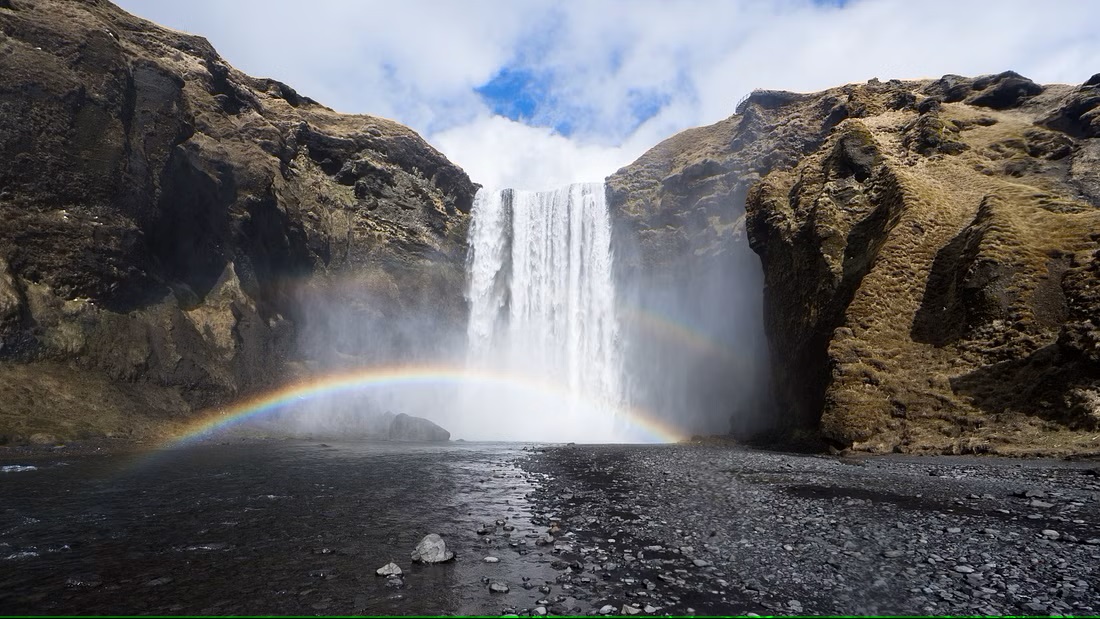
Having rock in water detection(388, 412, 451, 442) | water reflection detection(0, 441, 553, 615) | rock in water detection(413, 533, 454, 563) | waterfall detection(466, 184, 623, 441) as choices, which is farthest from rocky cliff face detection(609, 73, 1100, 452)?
rock in water detection(388, 412, 451, 442)

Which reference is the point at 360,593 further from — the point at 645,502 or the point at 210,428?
the point at 210,428

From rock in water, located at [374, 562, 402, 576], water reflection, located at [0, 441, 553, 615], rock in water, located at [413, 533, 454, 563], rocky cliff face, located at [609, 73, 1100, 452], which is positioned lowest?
water reflection, located at [0, 441, 553, 615]

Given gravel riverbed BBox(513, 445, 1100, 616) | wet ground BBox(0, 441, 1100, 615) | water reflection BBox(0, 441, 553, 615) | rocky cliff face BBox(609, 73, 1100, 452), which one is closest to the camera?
gravel riverbed BBox(513, 445, 1100, 616)

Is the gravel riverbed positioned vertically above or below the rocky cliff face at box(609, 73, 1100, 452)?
below

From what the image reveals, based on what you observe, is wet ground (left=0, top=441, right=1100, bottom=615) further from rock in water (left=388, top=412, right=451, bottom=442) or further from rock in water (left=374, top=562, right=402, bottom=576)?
rock in water (left=388, top=412, right=451, bottom=442)

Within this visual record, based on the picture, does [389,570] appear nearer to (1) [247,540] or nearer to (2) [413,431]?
(1) [247,540]

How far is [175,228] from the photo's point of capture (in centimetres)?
4141

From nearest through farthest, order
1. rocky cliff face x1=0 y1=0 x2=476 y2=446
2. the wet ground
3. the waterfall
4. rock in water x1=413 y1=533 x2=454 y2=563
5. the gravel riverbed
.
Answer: the gravel riverbed
the wet ground
rock in water x1=413 y1=533 x2=454 y2=563
rocky cliff face x1=0 y1=0 x2=476 y2=446
the waterfall

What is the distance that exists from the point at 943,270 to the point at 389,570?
89.1 feet

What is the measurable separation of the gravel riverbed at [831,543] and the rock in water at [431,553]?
1.46 meters

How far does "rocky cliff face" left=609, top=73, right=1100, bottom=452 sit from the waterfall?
69.2 feet

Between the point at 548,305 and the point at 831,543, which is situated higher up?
the point at 548,305

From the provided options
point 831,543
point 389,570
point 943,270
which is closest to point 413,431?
point 943,270

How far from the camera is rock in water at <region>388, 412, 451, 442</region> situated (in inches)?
1499
